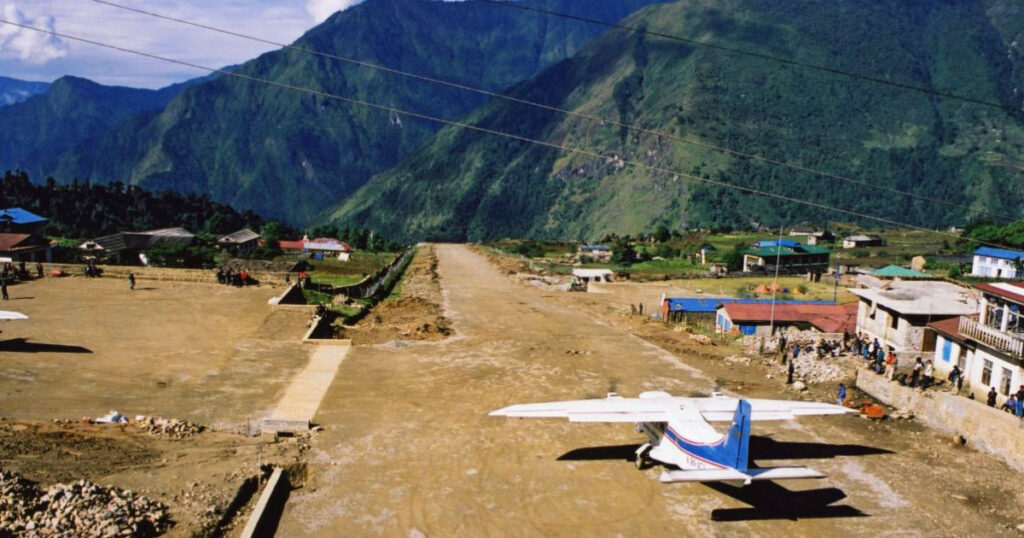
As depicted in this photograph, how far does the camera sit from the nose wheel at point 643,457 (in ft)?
86.6

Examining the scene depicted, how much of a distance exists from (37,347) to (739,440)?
3820 centimetres

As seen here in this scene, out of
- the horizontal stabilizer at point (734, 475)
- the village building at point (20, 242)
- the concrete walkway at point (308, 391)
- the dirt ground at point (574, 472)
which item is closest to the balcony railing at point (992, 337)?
the dirt ground at point (574, 472)

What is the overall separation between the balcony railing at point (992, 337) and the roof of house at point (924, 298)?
A: 614 cm

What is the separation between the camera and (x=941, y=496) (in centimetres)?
2462

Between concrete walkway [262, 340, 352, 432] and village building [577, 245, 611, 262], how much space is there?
105 meters

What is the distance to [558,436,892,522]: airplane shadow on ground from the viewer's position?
75.4 feet

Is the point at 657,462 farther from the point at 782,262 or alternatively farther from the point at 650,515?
the point at 782,262

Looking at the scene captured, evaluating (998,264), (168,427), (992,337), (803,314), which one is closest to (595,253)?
(998,264)

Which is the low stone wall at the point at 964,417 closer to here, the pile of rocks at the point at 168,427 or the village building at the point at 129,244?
the pile of rocks at the point at 168,427

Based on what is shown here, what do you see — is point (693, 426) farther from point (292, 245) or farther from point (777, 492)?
point (292, 245)

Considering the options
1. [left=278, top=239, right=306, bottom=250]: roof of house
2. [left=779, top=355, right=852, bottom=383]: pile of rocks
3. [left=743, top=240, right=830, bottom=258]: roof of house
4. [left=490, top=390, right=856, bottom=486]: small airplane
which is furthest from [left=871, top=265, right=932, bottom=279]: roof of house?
[left=278, top=239, right=306, bottom=250]: roof of house

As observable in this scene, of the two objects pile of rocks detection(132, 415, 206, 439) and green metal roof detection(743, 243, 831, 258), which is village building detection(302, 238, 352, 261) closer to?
green metal roof detection(743, 243, 831, 258)

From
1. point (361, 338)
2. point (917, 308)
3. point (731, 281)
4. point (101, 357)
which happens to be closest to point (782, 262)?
point (731, 281)

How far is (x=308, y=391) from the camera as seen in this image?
34188 millimetres
